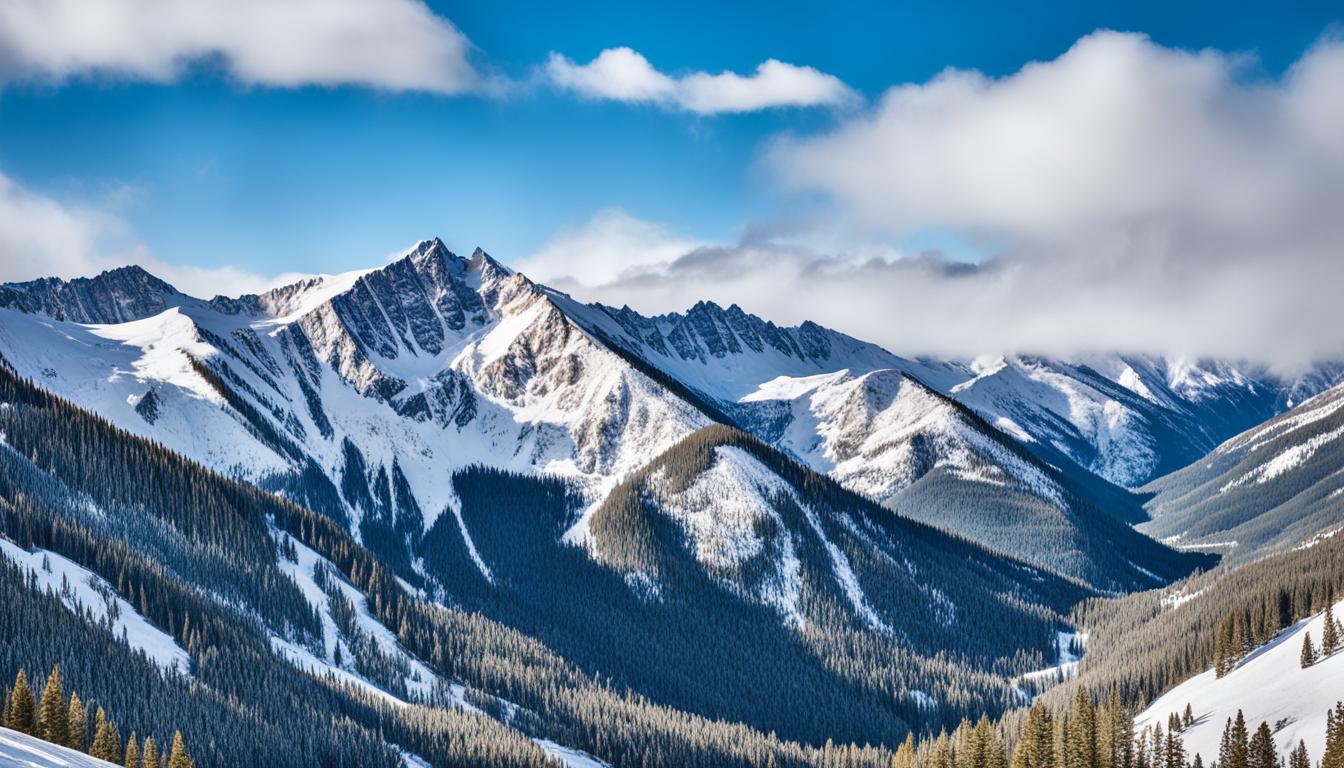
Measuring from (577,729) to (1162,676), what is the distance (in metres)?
95.6

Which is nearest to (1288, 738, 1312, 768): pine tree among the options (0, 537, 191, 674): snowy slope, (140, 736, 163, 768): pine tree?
(140, 736, 163, 768): pine tree

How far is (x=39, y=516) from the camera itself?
605ft

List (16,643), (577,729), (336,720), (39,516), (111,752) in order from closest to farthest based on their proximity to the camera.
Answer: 1. (111,752)
2. (16,643)
3. (336,720)
4. (39,516)
5. (577,729)

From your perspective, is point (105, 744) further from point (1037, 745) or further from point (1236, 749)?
point (1236, 749)

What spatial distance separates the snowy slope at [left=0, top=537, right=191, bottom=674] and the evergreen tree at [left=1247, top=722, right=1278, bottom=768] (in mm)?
132200

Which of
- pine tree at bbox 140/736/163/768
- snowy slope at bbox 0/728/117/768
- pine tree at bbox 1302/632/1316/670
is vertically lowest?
snowy slope at bbox 0/728/117/768

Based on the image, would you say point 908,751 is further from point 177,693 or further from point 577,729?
point 177,693

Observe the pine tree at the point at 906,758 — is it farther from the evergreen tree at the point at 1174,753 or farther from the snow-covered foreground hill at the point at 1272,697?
the evergreen tree at the point at 1174,753

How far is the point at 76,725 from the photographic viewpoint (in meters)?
120

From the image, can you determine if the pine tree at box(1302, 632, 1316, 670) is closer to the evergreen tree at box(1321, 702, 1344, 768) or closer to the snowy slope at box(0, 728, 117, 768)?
the evergreen tree at box(1321, 702, 1344, 768)

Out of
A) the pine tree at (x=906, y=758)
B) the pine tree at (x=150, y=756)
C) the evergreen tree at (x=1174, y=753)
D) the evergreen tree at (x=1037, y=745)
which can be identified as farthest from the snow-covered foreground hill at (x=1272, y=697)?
the pine tree at (x=150, y=756)

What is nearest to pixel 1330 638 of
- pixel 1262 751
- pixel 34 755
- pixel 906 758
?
pixel 1262 751

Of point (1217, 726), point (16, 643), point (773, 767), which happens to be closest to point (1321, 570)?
point (1217, 726)

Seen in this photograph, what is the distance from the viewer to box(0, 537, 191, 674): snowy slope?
542ft
